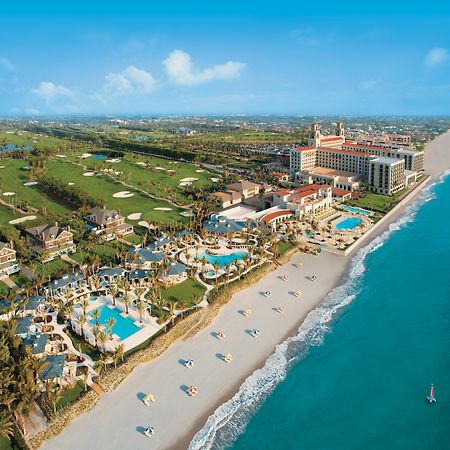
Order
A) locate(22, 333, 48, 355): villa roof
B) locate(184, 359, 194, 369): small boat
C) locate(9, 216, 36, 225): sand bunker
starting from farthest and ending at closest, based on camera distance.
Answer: locate(9, 216, 36, 225): sand bunker, locate(184, 359, 194, 369): small boat, locate(22, 333, 48, 355): villa roof

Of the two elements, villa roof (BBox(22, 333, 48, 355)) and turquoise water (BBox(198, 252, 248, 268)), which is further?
turquoise water (BBox(198, 252, 248, 268))

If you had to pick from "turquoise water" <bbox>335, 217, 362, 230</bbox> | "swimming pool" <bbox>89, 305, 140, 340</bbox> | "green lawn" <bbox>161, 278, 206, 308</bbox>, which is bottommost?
"swimming pool" <bbox>89, 305, 140, 340</bbox>

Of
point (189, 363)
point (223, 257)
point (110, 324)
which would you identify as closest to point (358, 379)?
point (189, 363)

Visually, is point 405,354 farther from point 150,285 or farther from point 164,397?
point 150,285

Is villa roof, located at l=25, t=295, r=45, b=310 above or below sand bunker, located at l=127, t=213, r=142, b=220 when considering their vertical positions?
below

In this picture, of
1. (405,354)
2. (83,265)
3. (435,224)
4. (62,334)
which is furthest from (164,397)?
(435,224)

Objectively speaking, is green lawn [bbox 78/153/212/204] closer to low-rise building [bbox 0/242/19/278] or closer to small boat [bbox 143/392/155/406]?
low-rise building [bbox 0/242/19/278]

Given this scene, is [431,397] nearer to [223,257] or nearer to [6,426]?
[6,426]

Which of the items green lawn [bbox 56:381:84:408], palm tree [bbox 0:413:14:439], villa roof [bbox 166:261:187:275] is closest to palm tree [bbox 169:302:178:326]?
villa roof [bbox 166:261:187:275]
